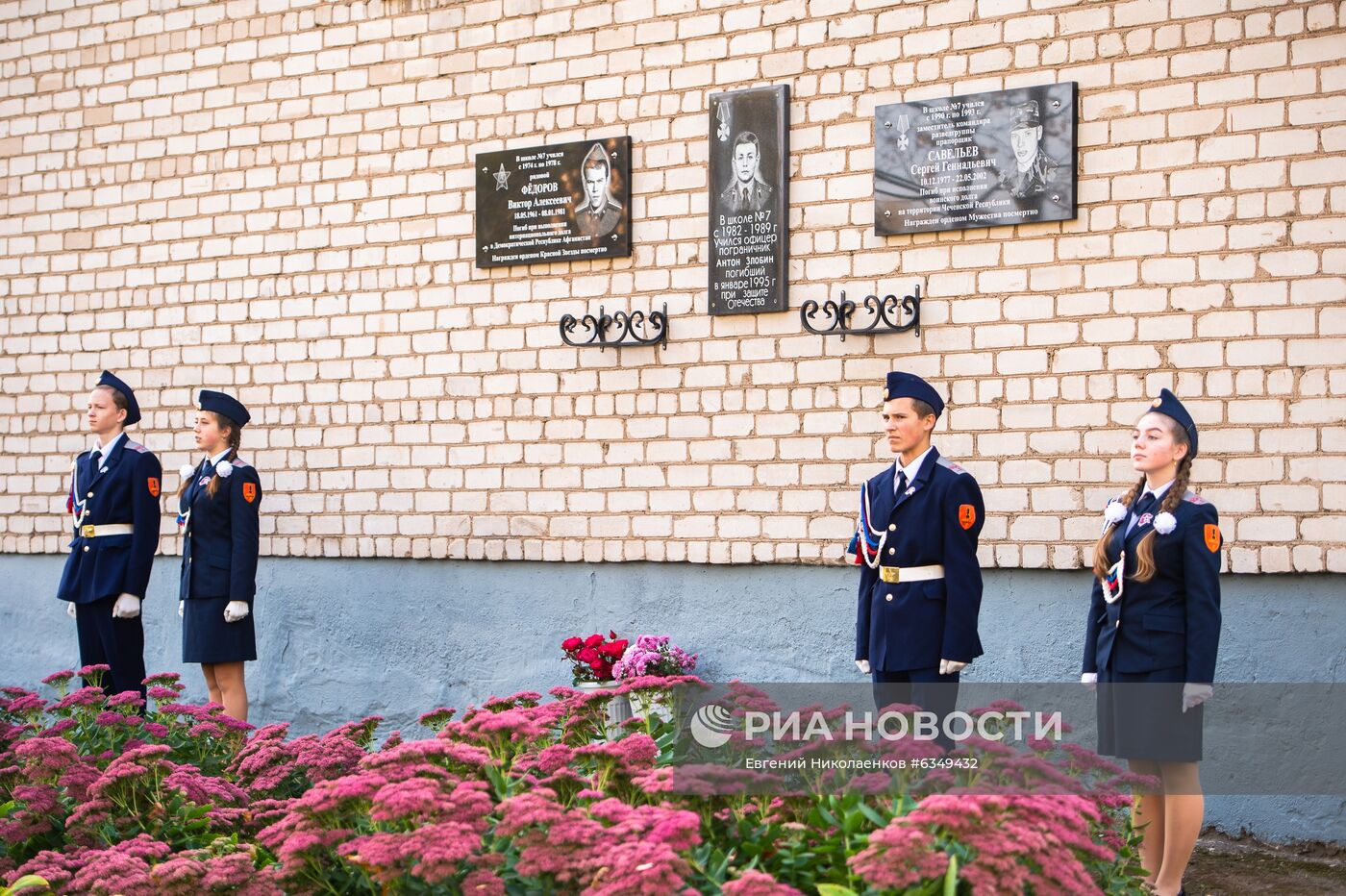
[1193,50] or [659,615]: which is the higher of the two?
[1193,50]

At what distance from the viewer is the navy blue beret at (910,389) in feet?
16.2

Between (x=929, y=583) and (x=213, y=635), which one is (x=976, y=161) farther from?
(x=213, y=635)

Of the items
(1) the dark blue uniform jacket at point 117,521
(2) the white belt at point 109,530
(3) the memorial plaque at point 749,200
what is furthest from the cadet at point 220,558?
(3) the memorial plaque at point 749,200

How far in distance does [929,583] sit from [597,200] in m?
2.98

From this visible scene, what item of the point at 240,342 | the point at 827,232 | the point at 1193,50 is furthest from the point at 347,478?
the point at 1193,50

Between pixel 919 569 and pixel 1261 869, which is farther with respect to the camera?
pixel 1261 869

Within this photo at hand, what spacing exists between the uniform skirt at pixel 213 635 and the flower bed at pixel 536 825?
8.54 feet

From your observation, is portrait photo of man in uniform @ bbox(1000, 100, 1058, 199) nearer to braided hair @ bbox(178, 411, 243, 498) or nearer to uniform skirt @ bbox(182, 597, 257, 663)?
braided hair @ bbox(178, 411, 243, 498)

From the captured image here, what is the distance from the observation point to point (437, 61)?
7551 mm

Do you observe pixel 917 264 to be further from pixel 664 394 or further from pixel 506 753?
pixel 506 753

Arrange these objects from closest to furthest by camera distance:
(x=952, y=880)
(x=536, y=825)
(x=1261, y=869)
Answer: (x=952, y=880), (x=536, y=825), (x=1261, y=869)

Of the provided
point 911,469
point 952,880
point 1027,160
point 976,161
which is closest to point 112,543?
point 911,469

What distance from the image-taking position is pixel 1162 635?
4512 mm

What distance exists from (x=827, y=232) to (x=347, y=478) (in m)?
2.82
